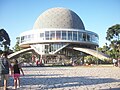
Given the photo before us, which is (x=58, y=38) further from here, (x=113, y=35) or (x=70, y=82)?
(x=70, y=82)

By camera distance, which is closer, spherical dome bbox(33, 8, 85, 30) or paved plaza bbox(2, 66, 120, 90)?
paved plaza bbox(2, 66, 120, 90)

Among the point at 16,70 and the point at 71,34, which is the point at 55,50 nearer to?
the point at 71,34

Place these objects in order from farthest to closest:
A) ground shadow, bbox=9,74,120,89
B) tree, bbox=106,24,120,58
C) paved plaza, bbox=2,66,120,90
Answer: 1. tree, bbox=106,24,120,58
2. ground shadow, bbox=9,74,120,89
3. paved plaza, bbox=2,66,120,90

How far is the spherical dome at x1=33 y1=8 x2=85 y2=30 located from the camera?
6344 cm

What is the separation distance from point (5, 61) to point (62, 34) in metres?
50.3

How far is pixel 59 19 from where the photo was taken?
6419cm

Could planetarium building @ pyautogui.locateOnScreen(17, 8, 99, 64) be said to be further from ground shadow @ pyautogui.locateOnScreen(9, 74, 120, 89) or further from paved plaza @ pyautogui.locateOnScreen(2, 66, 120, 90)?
ground shadow @ pyautogui.locateOnScreen(9, 74, 120, 89)

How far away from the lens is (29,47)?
66.0 m

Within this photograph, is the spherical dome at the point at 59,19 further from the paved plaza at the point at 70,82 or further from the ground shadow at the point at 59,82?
the ground shadow at the point at 59,82

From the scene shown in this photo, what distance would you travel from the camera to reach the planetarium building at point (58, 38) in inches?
2276

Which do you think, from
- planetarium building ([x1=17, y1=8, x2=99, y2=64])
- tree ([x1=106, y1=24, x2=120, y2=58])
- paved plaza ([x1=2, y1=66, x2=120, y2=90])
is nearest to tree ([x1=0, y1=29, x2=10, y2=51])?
planetarium building ([x1=17, y1=8, x2=99, y2=64])

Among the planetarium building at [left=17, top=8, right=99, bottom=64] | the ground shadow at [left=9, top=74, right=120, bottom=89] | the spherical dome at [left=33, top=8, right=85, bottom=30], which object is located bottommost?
the ground shadow at [left=9, top=74, right=120, bottom=89]

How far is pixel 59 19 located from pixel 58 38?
8.38m

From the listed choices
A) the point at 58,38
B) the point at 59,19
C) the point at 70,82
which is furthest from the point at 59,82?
the point at 59,19
